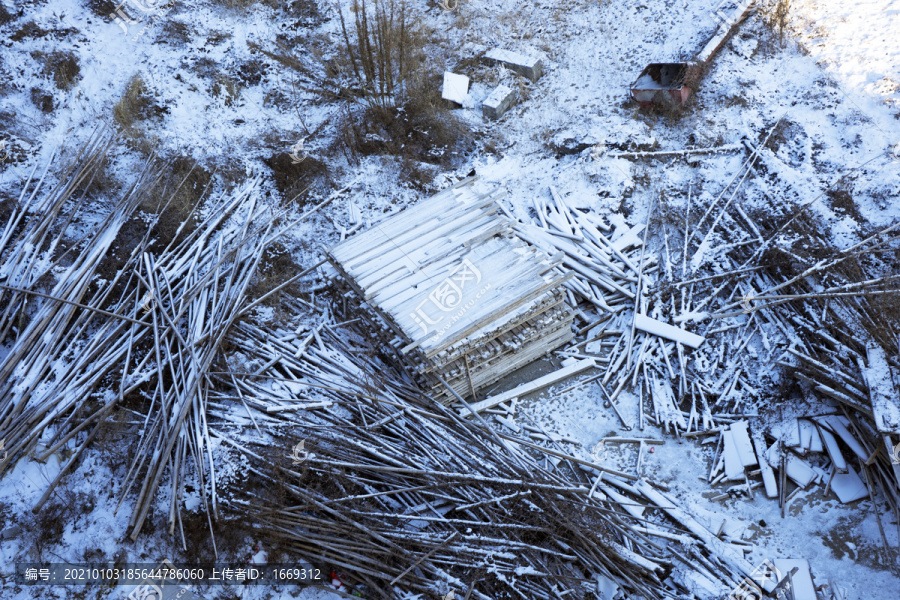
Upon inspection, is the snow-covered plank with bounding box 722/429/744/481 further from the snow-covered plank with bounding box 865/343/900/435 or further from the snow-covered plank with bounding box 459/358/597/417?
the snow-covered plank with bounding box 459/358/597/417

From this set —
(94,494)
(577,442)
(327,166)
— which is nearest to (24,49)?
(327,166)

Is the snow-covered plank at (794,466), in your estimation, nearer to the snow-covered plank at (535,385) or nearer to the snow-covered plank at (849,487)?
the snow-covered plank at (849,487)

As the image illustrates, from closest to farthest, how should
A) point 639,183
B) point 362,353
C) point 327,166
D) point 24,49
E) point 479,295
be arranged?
point 479,295 → point 362,353 → point 639,183 → point 327,166 → point 24,49

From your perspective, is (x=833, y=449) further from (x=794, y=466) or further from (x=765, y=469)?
(x=765, y=469)

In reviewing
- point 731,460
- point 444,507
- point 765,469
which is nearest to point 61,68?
point 444,507

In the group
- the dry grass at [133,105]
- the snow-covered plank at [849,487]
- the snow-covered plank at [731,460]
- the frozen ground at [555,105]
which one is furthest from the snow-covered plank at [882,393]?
the dry grass at [133,105]

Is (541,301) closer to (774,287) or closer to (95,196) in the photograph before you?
(774,287)

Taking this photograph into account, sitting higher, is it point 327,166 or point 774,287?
point 327,166

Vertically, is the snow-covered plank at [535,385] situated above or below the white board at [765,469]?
above
